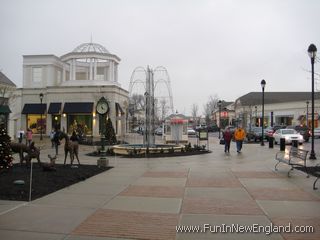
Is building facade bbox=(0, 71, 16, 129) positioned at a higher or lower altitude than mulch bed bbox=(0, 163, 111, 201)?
higher

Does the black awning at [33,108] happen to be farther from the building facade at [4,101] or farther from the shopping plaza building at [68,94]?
the building facade at [4,101]

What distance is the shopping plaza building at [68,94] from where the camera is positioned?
52.5 m

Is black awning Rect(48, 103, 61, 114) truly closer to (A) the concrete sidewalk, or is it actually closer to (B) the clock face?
(B) the clock face

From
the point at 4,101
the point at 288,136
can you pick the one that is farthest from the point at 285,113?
the point at 4,101

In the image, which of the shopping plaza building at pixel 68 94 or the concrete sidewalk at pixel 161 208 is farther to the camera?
the shopping plaza building at pixel 68 94

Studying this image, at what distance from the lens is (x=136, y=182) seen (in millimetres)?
11727

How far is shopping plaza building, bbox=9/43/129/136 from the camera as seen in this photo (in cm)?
5247

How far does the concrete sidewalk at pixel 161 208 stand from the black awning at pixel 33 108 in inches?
1717

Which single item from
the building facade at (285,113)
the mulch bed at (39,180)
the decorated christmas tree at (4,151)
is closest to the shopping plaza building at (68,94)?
the building facade at (285,113)

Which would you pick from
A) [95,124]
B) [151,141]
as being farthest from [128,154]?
[95,124]

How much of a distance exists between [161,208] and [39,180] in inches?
183

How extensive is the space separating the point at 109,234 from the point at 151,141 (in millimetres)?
21082

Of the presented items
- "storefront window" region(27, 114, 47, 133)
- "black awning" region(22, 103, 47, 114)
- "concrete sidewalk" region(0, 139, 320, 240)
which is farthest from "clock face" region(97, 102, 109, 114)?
"storefront window" region(27, 114, 47, 133)

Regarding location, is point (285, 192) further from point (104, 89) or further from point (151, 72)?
point (104, 89)
